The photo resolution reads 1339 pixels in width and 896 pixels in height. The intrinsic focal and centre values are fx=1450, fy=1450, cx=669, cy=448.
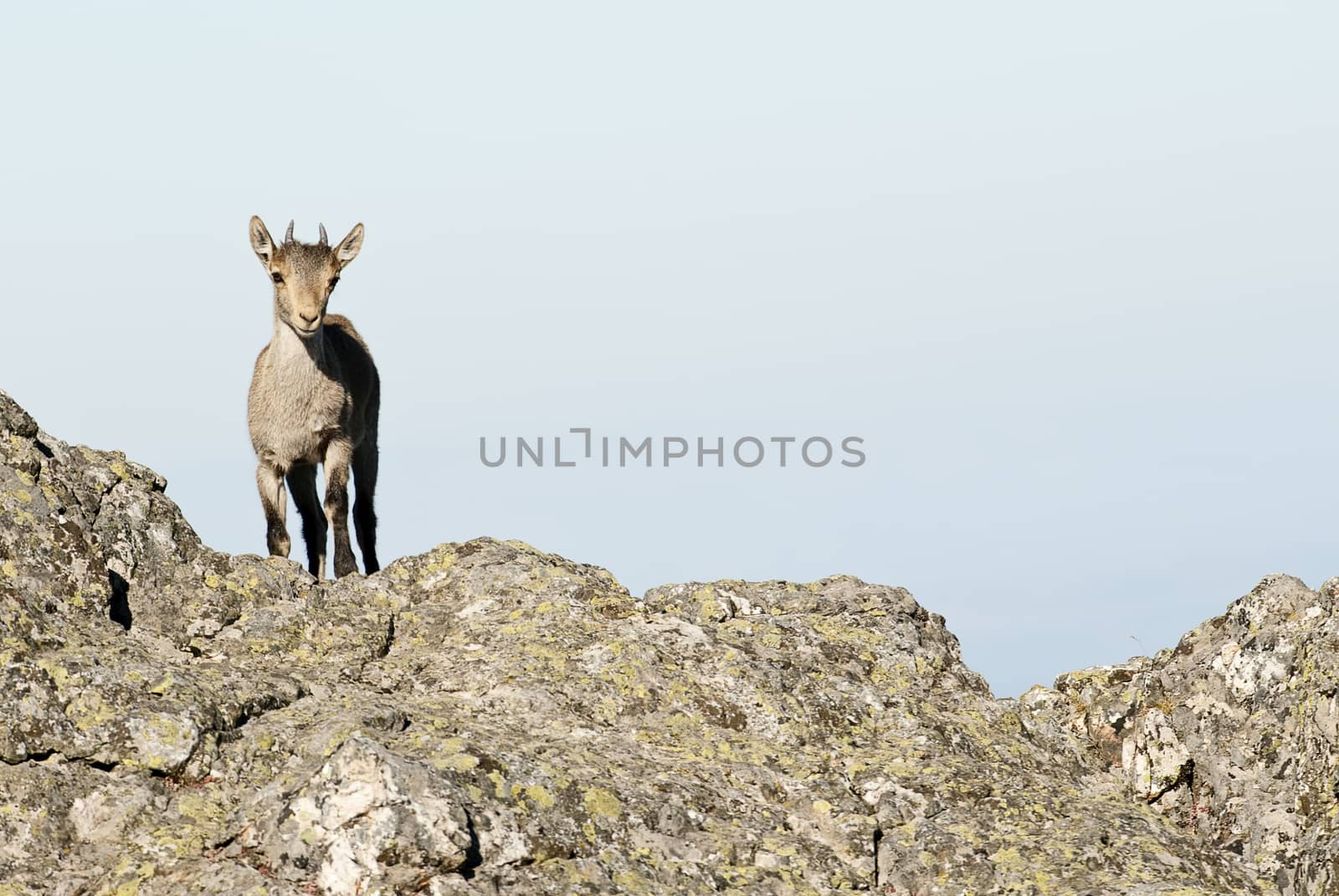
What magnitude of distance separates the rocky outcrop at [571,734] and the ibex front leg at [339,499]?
12.7ft

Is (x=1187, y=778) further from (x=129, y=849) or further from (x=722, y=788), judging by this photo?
(x=129, y=849)

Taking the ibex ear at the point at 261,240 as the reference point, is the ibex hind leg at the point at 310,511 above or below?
below

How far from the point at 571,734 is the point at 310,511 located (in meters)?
8.23

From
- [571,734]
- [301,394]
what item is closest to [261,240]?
[301,394]

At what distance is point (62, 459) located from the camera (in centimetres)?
948

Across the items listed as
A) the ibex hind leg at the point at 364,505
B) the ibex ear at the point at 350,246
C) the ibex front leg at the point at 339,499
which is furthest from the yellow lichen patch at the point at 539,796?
the ibex hind leg at the point at 364,505

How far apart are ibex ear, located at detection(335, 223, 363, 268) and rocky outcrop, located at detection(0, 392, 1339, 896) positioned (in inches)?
193

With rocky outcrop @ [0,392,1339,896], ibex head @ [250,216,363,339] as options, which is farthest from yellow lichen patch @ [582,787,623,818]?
ibex head @ [250,216,363,339]

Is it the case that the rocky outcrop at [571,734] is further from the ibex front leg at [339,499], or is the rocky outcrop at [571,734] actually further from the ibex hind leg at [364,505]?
the ibex hind leg at [364,505]

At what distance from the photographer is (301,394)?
14.3 metres

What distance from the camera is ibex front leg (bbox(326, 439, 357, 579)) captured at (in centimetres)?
1380

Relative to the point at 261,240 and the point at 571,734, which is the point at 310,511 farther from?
the point at 571,734

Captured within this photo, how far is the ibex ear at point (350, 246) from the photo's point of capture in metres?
14.4

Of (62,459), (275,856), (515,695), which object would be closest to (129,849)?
(275,856)
